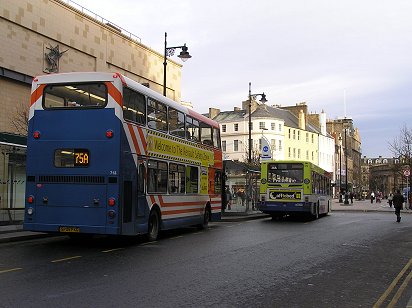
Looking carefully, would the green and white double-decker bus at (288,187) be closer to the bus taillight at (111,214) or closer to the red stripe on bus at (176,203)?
the red stripe on bus at (176,203)

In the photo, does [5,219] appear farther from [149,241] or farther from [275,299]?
[275,299]

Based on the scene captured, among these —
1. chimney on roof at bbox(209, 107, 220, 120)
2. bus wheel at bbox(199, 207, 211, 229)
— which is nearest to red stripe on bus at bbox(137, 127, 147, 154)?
bus wheel at bbox(199, 207, 211, 229)

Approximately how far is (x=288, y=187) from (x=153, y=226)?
38.7 feet

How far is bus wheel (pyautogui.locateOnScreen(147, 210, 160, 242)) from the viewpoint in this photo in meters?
14.5

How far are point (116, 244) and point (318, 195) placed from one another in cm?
1644

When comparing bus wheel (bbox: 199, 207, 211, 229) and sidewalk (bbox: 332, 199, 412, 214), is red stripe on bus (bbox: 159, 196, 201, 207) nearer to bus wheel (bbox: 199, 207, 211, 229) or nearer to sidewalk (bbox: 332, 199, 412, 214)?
bus wheel (bbox: 199, 207, 211, 229)

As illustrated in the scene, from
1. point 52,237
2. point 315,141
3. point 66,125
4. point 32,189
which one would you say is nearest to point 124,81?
point 66,125

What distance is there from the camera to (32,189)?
12.9 metres

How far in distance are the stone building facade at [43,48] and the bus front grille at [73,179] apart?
6.39 meters

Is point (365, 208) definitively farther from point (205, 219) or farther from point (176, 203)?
point (176, 203)

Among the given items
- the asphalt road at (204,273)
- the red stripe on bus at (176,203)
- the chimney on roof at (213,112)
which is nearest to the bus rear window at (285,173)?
the red stripe on bus at (176,203)

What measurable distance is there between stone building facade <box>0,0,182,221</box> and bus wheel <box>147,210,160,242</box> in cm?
686

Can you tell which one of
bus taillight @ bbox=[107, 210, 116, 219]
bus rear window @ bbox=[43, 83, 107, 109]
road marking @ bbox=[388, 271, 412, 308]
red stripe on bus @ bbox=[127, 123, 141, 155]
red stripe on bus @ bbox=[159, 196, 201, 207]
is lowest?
road marking @ bbox=[388, 271, 412, 308]

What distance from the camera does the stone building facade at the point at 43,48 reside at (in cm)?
2522
